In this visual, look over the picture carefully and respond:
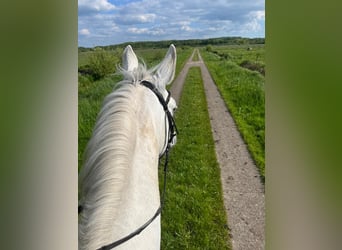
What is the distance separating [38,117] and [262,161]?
0.50 m

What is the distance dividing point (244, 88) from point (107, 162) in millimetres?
393

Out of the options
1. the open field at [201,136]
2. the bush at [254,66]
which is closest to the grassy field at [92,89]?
the open field at [201,136]

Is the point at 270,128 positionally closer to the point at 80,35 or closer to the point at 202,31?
the point at 202,31

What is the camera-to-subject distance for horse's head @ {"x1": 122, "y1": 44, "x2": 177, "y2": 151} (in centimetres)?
95

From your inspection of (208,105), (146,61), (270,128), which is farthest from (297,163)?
(146,61)

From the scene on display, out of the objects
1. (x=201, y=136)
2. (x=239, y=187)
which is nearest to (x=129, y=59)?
(x=201, y=136)

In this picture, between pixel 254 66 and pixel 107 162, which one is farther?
pixel 254 66

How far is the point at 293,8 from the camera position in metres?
0.73

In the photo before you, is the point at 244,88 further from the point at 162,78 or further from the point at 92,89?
the point at 92,89

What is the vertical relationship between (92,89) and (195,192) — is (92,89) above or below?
above

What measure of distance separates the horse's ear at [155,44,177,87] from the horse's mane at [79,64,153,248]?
0.13 metres

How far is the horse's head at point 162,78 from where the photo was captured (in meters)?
0.95

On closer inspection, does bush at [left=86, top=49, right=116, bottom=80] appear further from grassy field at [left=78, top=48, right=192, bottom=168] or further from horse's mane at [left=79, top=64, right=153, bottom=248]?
horse's mane at [left=79, top=64, right=153, bottom=248]

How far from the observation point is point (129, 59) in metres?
0.96
